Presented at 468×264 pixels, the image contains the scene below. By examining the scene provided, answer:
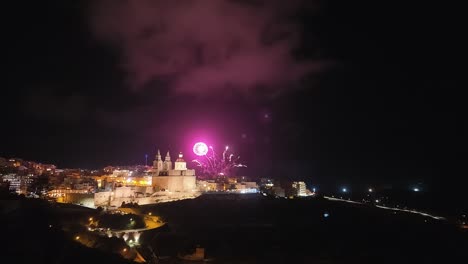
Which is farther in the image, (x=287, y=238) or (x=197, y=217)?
(x=197, y=217)

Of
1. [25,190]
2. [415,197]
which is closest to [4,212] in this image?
[25,190]

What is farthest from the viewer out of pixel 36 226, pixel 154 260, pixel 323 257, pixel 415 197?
pixel 415 197

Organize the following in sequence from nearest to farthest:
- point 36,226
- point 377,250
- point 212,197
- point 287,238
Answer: point 36,226
point 377,250
point 287,238
point 212,197

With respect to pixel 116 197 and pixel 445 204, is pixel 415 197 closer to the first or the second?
pixel 445 204

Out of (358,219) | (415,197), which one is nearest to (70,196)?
(358,219)

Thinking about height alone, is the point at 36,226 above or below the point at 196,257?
above

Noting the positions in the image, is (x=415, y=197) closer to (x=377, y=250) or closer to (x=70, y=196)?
(x=377, y=250)
